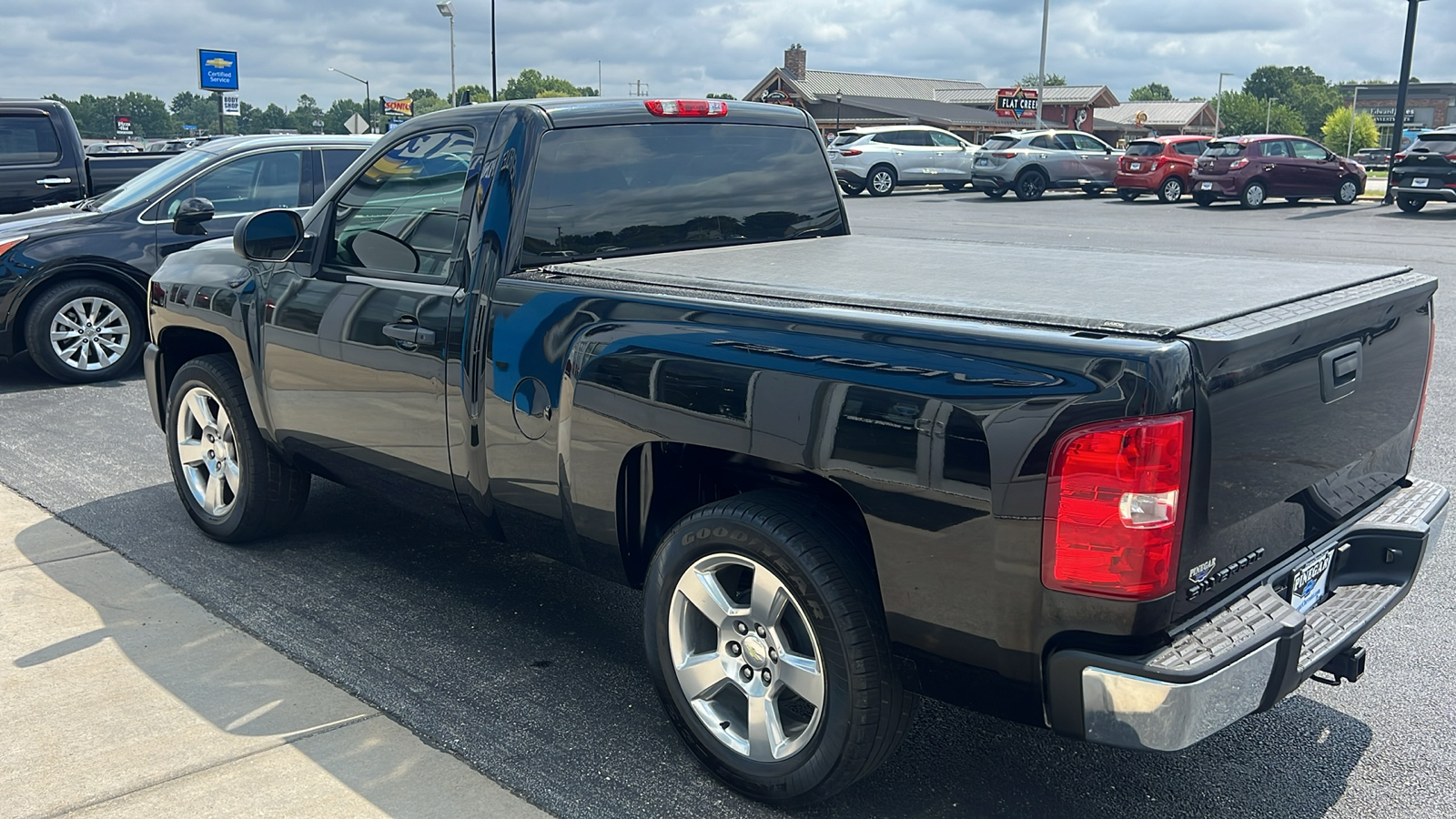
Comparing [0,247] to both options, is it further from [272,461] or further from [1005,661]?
[1005,661]

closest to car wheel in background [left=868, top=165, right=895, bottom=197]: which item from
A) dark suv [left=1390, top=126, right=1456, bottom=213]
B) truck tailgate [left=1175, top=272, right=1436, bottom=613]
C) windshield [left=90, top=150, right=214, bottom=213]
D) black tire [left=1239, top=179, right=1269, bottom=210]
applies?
black tire [left=1239, top=179, right=1269, bottom=210]

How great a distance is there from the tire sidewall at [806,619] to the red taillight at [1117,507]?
0.60 m

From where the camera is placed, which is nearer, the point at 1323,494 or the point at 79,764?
the point at 1323,494

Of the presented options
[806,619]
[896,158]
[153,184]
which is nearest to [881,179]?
[896,158]

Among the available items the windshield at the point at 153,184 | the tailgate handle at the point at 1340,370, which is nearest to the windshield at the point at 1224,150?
the windshield at the point at 153,184

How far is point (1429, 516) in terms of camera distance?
326 centimetres

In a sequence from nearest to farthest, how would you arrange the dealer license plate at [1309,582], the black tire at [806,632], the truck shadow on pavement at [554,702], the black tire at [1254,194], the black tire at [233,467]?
the black tire at [806,632] → the dealer license plate at [1309,582] → the truck shadow on pavement at [554,702] → the black tire at [233,467] → the black tire at [1254,194]

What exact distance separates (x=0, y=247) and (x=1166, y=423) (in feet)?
28.6

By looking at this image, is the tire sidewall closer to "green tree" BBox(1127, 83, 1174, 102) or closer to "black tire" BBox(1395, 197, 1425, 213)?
"black tire" BBox(1395, 197, 1425, 213)

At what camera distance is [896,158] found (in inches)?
1259

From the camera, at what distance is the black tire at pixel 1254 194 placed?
26.5m

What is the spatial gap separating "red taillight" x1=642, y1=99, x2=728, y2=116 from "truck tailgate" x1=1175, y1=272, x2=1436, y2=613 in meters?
2.26

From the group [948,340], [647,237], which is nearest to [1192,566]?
[948,340]

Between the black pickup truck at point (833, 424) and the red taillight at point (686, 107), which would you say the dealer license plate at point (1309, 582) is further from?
the red taillight at point (686, 107)
